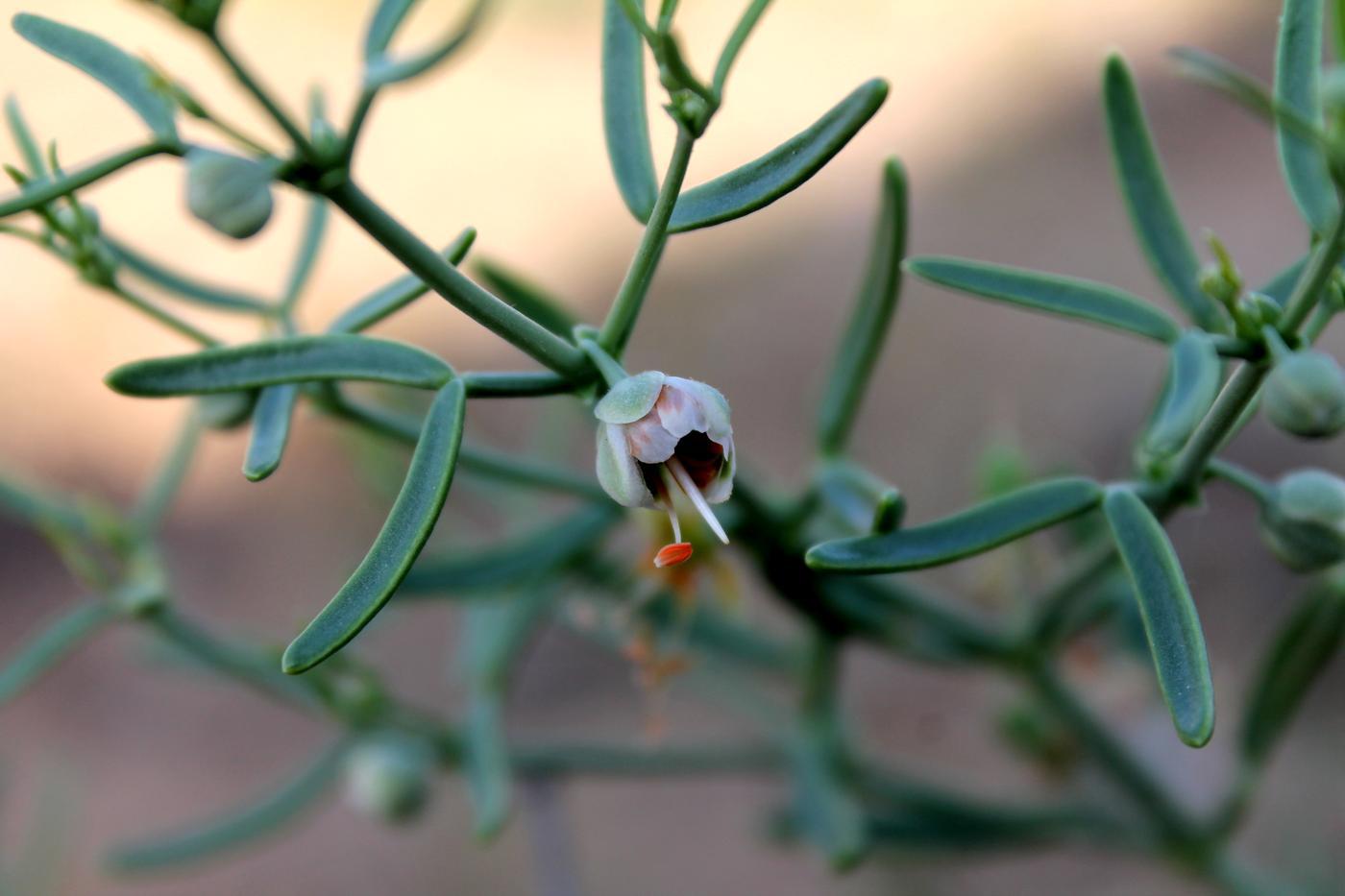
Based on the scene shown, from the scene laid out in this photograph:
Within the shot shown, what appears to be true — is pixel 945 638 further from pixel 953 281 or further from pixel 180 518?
pixel 180 518

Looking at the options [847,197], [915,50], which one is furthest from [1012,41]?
[847,197]

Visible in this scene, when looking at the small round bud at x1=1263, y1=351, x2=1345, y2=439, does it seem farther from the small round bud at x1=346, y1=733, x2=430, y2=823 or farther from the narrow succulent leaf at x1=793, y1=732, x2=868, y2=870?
the small round bud at x1=346, y1=733, x2=430, y2=823

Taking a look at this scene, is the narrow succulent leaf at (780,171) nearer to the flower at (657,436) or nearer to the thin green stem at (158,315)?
the flower at (657,436)

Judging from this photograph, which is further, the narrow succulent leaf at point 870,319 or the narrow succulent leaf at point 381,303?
the narrow succulent leaf at point 870,319

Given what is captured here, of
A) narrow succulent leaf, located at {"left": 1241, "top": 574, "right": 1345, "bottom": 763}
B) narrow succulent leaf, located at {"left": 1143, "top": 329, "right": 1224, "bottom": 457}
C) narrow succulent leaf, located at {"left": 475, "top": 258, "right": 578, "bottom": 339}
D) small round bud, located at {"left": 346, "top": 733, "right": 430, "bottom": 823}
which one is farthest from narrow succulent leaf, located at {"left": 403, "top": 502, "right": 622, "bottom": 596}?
narrow succulent leaf, located at {"left": 1241, "top": 574, "right": 1345, "bottom": 763}

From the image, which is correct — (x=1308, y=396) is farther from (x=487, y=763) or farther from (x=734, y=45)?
(x=487, y=763)

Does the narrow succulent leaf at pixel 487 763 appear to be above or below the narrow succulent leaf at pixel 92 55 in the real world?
below

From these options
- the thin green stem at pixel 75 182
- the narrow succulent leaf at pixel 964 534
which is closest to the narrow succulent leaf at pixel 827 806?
the narrow succulent leaf at pixel 964 534
